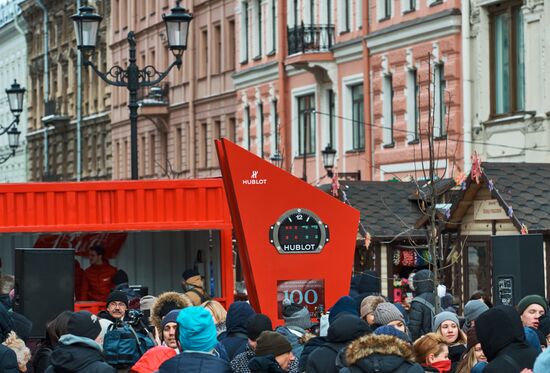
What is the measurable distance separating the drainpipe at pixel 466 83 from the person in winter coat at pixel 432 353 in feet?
80.3

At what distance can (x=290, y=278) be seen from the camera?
17.8 metres

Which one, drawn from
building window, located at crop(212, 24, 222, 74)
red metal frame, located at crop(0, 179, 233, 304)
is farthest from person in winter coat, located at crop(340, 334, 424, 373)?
building window, located at crop(212, 24, 222, 74)

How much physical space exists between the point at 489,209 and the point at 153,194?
420cm

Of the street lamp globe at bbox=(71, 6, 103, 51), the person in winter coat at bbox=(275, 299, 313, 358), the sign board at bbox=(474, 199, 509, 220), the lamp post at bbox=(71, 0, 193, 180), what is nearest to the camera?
the person in winter coat at bbox=(275, 299, 313, 358)

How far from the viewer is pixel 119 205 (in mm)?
21531

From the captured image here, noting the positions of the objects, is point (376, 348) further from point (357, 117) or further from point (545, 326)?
point (357, 117)

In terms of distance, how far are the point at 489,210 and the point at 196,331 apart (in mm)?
12711

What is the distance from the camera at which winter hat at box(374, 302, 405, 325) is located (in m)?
12.8

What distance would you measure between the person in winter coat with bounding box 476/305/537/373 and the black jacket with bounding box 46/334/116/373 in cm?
218

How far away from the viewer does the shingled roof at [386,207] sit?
84.8 ft

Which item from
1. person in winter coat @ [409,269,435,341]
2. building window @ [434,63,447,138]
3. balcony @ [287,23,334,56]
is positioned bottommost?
person in winter coat @ [409,269,435,341]

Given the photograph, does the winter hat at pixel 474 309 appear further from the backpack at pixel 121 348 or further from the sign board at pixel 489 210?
the sign board at pixel 489 210

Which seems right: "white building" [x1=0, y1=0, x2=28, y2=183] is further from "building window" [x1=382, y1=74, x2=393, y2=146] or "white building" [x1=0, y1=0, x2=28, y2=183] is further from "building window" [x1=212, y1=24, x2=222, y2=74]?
"building window" [x1=382, y1=74, x2=393, y2=146]

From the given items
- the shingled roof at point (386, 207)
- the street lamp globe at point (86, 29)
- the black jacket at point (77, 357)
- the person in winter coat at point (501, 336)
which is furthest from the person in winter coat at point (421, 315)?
the street lamp globe at point (86, 29)
